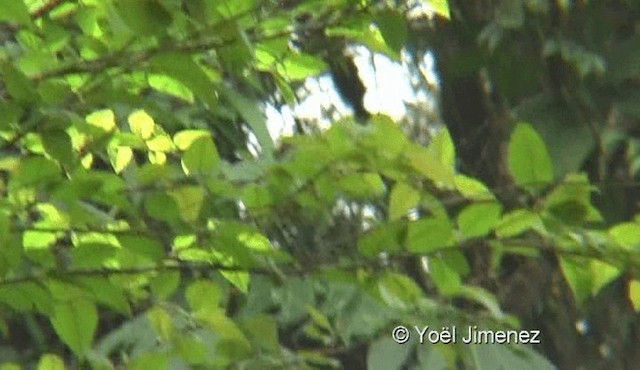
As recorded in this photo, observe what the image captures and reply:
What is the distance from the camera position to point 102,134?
41.9 inches

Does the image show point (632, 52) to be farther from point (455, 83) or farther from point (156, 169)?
point (156, 169)

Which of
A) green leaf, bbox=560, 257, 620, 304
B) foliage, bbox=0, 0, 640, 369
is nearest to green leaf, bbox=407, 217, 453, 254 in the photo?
foliage, bbox=0, 0, 640, 369

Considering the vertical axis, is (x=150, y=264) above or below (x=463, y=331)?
above

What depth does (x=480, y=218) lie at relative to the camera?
107 cm

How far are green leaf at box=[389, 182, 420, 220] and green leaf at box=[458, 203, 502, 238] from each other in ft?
0.15

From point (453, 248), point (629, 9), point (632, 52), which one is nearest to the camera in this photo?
point (453, 248)

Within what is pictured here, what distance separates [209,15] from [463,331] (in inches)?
16.0

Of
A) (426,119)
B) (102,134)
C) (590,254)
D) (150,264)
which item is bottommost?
(426,119)

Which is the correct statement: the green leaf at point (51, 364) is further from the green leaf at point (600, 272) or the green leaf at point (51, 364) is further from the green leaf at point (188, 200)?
the green leaf at point (600, 272)

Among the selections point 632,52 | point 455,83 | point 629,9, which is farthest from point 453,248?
point 455,83

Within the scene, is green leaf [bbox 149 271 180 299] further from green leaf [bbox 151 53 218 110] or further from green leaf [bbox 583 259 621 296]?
green leaf [bbox 583 259 621 296]

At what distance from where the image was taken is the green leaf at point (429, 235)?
1.08m

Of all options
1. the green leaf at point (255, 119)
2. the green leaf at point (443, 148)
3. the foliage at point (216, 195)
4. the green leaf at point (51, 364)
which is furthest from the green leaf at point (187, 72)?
the green leaf at point (51, 364)

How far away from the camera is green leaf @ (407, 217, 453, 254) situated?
1.08 metres
